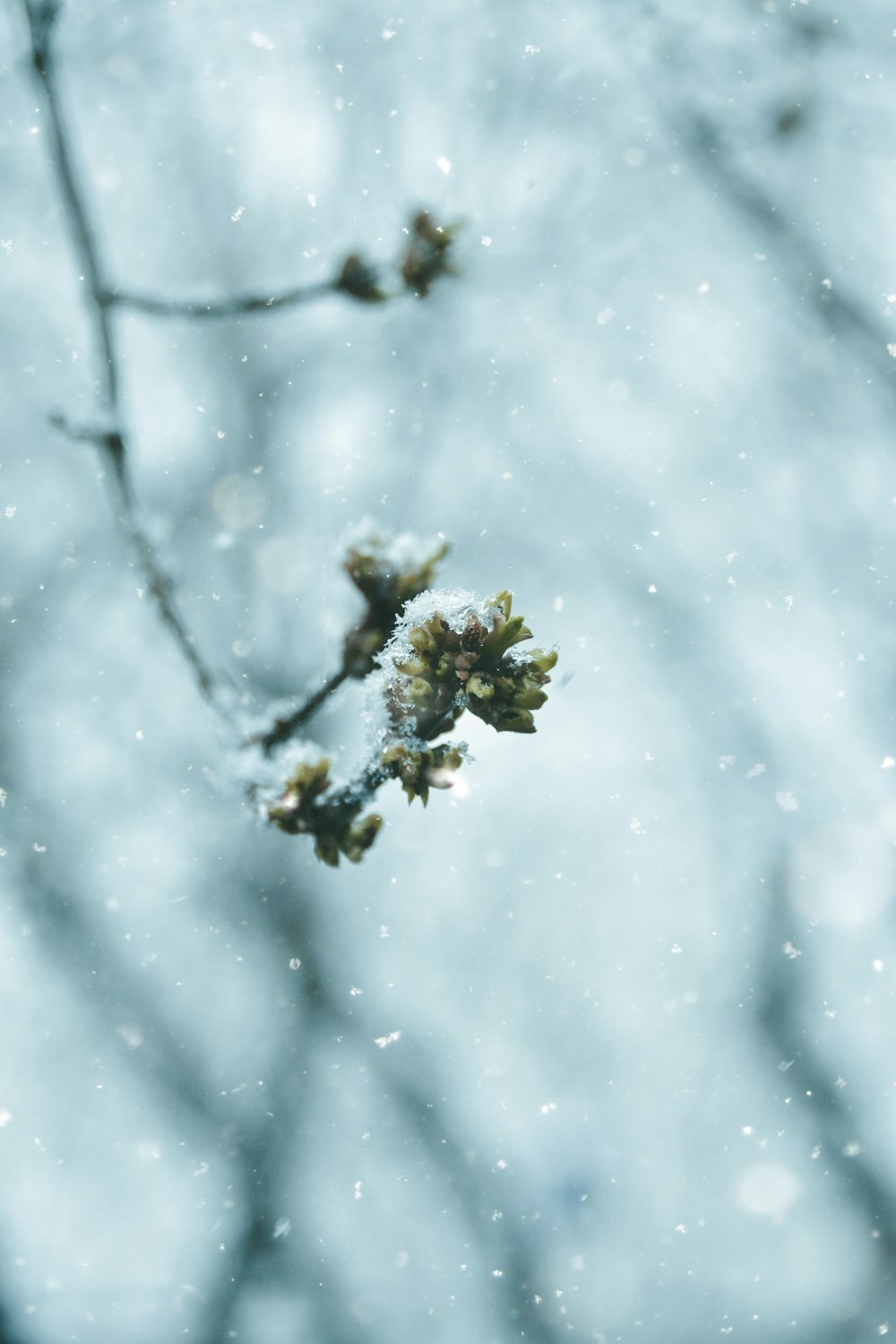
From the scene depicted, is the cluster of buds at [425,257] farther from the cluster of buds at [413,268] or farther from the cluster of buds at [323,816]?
the cluster of buds at [323,816]

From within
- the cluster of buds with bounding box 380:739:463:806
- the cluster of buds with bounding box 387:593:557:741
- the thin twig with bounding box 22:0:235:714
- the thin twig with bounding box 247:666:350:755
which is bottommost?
the cluster of buds with bounding box 380:739:463:806

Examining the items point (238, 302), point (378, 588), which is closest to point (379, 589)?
point (378, 588)

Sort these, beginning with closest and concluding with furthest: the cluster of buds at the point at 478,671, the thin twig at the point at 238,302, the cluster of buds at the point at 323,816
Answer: the cluster of buds at the point at 478,671, the cluster of buds at the point at 323,816, the thin twig at the point at 238,302

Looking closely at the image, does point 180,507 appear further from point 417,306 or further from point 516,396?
point 516,396

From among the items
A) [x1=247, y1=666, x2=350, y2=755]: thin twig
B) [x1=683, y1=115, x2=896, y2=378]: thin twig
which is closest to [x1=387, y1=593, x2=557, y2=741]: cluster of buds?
[x1=247, y1=666, x2=350, y2=755]: thin twig

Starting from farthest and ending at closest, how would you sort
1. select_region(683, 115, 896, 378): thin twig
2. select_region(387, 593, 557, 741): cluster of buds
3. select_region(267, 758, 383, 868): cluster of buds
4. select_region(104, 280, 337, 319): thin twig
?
select_region(683, 115, 896, 378): thin twig
select_region(104, 280, 337, 319): thin twig
select_region(267, 758, 383, 868): cluster of buds
select_region(387, 593, 557, 741): cluster of buds

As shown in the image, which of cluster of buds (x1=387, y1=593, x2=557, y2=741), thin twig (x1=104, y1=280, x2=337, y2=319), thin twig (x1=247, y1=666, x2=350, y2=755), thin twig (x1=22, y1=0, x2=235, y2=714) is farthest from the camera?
thin twig (x1=104, y1=280, x2=337, y2=319)

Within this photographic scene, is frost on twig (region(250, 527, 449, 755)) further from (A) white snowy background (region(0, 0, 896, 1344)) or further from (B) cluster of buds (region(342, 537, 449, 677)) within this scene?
(A) white snowy background (region(0, 0, 896, 1344))

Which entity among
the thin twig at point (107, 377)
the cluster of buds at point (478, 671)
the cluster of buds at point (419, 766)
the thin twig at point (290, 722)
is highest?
the thin twig at point (107, 377)

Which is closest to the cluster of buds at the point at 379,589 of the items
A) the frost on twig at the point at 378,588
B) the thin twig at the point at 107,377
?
the frost on twig at the point at 378,588
